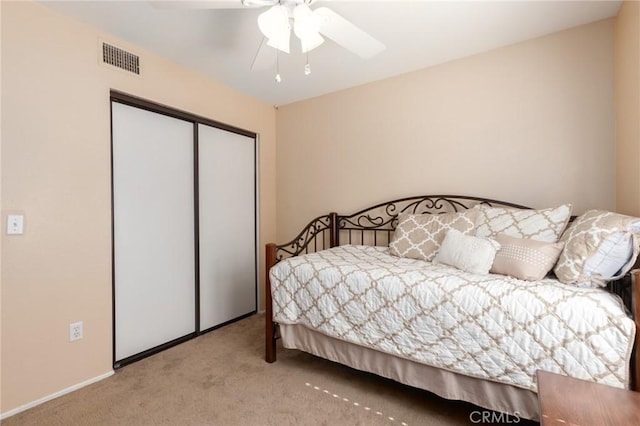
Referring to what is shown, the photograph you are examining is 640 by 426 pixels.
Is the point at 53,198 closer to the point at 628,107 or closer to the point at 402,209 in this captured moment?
the point at 402,209

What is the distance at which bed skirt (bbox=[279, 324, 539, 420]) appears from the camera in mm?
1358

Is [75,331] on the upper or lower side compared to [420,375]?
upper

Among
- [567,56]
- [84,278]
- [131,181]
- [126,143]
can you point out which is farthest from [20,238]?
[567,56]

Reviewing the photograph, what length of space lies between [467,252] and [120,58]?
253 centimetres

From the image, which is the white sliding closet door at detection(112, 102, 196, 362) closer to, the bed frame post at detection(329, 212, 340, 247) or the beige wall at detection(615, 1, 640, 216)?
the bed frame post at detection(329, 212, 340, 247)

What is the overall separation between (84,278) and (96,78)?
1.25 meters

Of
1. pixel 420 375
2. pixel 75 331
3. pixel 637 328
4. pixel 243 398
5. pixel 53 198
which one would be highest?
pixel 53 198

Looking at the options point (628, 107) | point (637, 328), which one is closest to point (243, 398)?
point (637, 328)

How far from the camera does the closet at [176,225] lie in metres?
2.17

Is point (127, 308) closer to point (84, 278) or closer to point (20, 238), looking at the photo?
point (84, 278)

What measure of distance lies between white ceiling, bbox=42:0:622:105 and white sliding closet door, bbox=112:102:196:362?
516 mm

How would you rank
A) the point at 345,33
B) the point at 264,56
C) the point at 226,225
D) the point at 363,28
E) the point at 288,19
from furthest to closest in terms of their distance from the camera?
the point at 226,225
the point at 363,28
the point at 264,56
the point at 345,33
the point at 288,19

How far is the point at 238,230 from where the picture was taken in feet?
10.1

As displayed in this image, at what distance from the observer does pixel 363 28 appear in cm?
201
